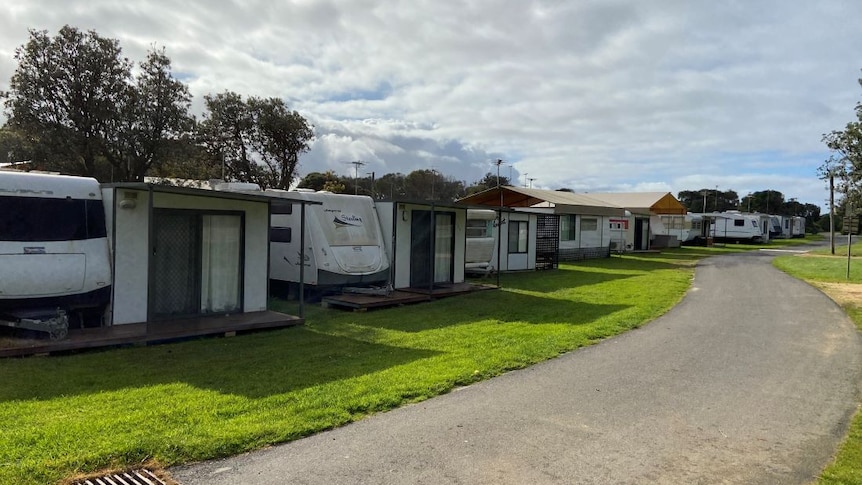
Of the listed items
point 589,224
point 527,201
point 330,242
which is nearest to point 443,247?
point 330,242

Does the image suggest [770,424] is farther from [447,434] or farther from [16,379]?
[16,379]

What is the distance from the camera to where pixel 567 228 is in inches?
1083

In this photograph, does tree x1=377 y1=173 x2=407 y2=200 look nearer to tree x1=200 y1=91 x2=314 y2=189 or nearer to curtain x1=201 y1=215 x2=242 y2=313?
tree x1=200 y1=91 x2=314 y2=189

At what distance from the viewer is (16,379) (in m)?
6.18

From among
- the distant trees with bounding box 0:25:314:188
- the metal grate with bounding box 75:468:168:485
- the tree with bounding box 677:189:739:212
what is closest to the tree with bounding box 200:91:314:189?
the distant trees with bounding box 0:25:314:188

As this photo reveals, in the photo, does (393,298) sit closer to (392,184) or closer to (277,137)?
(277,137)

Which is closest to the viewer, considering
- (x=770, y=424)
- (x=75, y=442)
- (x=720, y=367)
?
(x=75, y=442)

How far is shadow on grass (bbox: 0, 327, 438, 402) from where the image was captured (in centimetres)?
605

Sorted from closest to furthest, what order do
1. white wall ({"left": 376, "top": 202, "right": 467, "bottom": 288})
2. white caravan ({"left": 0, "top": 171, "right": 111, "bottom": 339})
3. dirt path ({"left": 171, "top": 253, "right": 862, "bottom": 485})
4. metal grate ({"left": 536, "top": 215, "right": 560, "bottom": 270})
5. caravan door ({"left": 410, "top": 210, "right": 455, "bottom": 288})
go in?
1. dirt path ({"left": 171, "top": 253, "right": 862, "bottom": 485})
2. white caravan ({"left": 0, "top": 171, "right": 111, "bottom": 339})
3. white wall ({"left": 376, "top": 202, "right": 467, "bottom": 288})
4. caravan door ({"left": 410, "top": 210, "right": 455, "bottom": 288})
5. metal grate ({"left": 536, "top": 215, "right": 560, "bottom": 270})

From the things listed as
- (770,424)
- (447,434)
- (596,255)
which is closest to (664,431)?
(770,424)

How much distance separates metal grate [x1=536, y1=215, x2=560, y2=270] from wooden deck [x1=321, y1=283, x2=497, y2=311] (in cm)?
804

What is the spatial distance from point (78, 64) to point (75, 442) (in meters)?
20.0

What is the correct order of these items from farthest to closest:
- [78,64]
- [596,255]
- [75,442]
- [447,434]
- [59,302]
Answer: [596,255], [78,64], [59,302], [447,434], [75,442]

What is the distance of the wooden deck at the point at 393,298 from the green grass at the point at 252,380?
0.36 metres
